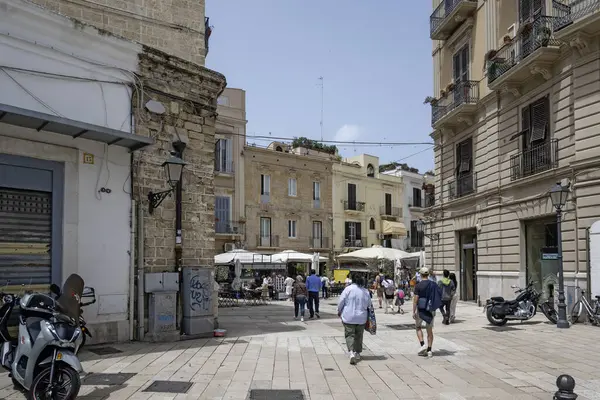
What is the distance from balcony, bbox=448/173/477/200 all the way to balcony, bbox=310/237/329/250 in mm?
19206

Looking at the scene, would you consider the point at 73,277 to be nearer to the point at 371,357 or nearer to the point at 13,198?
the point at 13,198

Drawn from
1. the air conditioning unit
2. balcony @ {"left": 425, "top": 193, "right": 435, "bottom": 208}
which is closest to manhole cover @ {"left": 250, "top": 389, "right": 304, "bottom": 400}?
balcony @ {"left": 425, "top": 193, "right": 435, "bottom": 208}

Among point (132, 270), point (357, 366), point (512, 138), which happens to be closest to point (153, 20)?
point (132, 270)

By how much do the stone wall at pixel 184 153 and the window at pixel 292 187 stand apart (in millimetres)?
28119

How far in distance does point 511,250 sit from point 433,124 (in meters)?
8.17

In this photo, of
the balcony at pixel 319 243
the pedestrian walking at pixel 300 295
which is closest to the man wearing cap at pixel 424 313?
the pedestrian walking at pixel 300 295

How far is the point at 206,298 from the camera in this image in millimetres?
12141

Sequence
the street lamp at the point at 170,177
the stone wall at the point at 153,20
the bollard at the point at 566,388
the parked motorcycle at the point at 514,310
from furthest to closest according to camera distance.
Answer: the parked motorcycle at the point at 514,310, the stone wall at the point at 153,20, the street lamp at the point at 170,177, the bollard at the point at 566,388

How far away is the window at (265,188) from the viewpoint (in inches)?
1564

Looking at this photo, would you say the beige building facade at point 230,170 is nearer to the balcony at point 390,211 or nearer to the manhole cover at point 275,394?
the balcony at point 390,211

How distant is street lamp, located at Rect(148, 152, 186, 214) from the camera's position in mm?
10992

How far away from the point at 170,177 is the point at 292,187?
30.7 meters

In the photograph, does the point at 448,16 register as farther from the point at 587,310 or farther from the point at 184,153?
the point at 184,153

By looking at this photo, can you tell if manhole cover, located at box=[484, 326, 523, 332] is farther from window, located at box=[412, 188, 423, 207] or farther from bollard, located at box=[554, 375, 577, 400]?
window, located at box=[412, 188, 423, 207]
